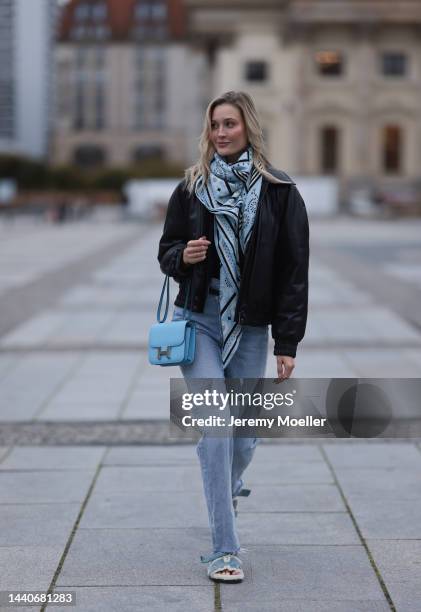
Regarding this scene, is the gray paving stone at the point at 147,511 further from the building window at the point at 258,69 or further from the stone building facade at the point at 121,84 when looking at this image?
the stone building facade at the point at 121,84

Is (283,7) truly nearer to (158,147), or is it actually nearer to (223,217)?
(158,147)

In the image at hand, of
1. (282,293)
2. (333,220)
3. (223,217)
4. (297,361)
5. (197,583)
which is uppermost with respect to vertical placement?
(223,217)

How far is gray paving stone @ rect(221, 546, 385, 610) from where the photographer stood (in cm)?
414

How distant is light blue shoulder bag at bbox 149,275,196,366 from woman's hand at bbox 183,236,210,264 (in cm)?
27

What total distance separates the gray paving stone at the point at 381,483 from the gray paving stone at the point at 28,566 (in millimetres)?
1780

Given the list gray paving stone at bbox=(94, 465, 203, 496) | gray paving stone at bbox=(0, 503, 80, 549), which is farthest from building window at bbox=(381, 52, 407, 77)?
gray paving stone at bbox=(0, 503, 80, 549)

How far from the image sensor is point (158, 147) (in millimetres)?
107875

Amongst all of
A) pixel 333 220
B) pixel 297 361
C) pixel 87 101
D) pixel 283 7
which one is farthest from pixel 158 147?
pixel 297 361

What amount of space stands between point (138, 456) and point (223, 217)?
108 inches

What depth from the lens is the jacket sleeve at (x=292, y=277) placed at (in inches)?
170

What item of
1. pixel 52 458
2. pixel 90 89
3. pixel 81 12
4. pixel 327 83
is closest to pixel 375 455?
pixel 52 458

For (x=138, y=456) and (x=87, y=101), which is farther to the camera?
(x=87, y=101)

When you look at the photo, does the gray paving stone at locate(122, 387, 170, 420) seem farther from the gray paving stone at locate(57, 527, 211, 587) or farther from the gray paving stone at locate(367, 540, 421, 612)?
the gray paving stone at locate(367, 540, 421, 612)

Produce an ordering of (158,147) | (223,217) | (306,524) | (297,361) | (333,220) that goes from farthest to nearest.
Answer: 1. (158,147)
2. (333,220)
3. (297,361)
4. (306,524)
5. (223,217)
